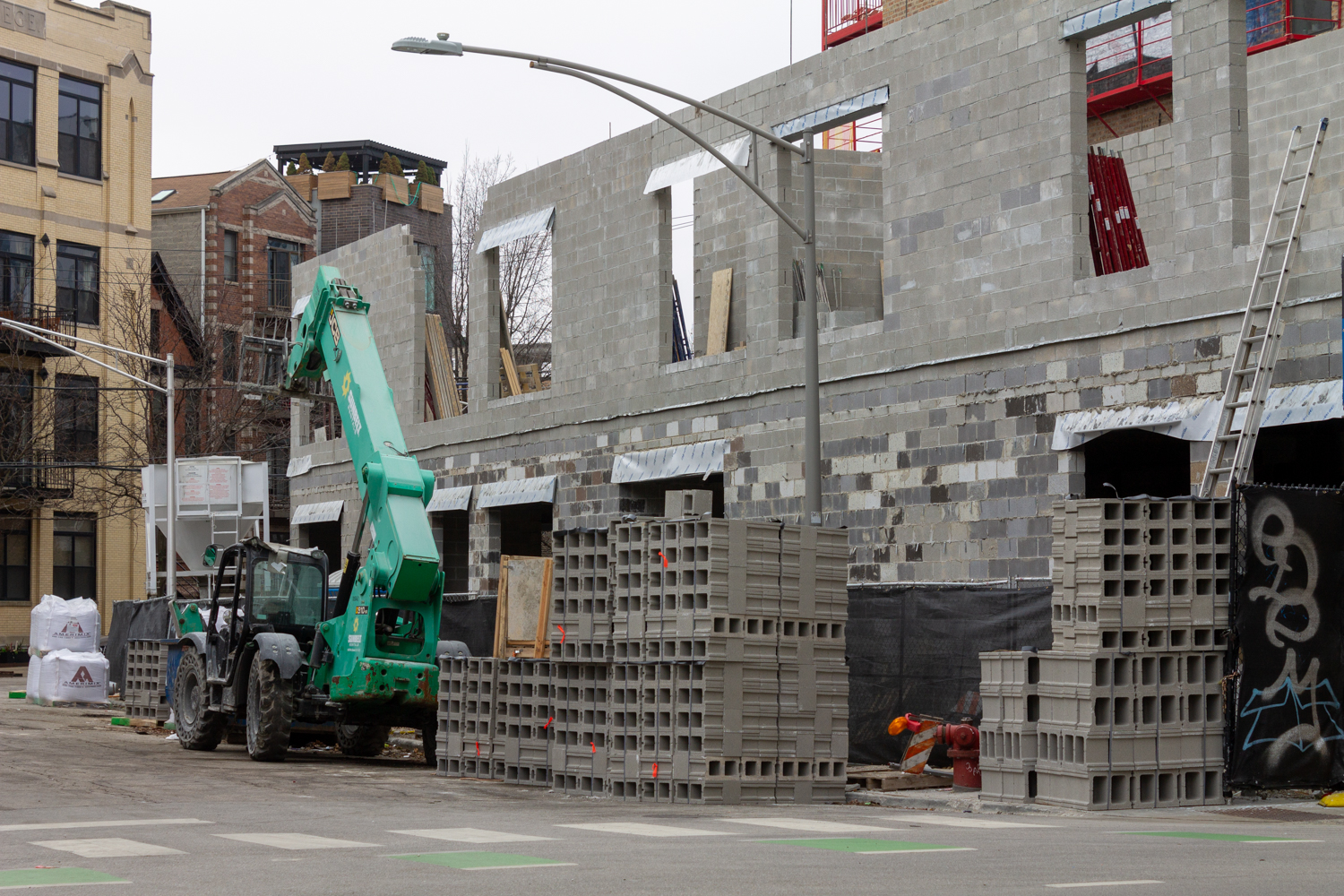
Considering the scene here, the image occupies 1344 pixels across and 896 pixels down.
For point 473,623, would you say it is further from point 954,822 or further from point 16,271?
point 16,271

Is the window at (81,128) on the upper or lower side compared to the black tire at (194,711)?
upper

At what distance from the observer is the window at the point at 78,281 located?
47.4 m

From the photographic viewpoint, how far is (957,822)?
44.2ft

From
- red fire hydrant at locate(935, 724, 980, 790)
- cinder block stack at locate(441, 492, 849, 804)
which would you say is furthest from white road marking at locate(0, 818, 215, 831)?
red fire hydrant at locate(935, 724, 980, 790)

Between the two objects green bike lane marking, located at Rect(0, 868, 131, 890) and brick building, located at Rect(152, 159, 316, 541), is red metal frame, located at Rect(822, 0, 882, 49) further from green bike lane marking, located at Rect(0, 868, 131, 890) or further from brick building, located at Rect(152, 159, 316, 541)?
green bike lane marking, located at Rect(0, 868, 131, 890)

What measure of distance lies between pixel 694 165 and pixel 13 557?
29.4 meters

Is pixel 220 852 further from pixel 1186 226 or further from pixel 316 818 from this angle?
pixel 1186 226

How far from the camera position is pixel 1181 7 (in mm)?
17453

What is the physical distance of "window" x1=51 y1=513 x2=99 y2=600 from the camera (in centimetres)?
4684

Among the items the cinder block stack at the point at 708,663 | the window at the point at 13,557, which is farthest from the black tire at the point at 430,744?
the window at the point at 13,557

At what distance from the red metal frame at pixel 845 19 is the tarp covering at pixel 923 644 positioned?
23.0 meters

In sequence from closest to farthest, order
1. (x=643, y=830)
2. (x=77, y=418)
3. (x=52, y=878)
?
(x=52, y=878)
(x=643, y=830)
(x=77, y=418)

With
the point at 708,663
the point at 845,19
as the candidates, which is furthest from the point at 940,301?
the point at 845,19

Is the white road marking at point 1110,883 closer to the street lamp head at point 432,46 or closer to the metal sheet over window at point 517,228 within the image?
the street lamp head at point 432,46
